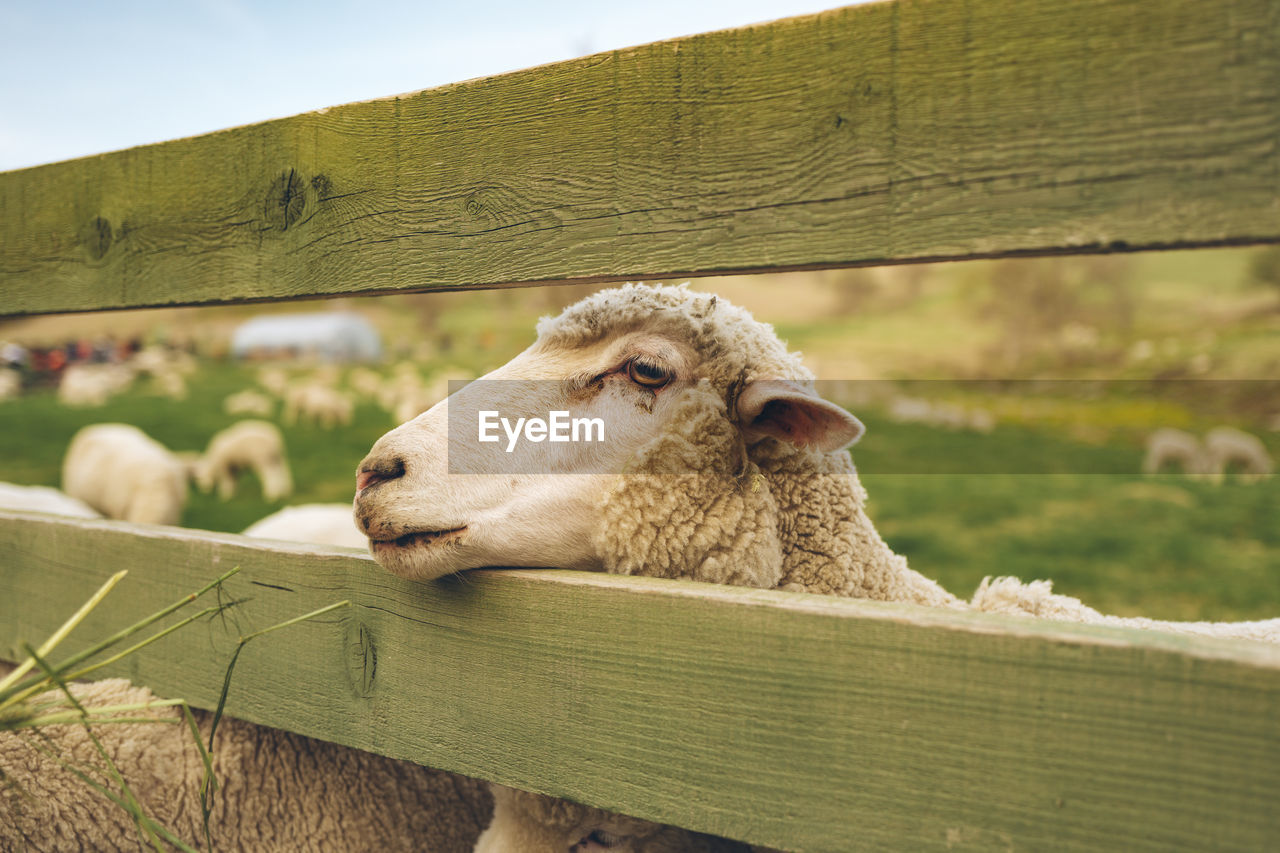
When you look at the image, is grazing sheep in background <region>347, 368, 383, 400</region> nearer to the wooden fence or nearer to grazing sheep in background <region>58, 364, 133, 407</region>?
grazing sheep in background <region>58, 364, 133, 407</region>

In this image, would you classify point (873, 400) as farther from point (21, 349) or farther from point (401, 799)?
point (21, 349)

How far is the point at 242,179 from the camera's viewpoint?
1416 mm

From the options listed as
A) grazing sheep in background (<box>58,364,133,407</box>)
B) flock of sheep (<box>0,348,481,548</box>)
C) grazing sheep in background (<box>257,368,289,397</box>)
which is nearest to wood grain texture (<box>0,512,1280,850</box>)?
flock of sheep (<box>0,348,481,548</box>)

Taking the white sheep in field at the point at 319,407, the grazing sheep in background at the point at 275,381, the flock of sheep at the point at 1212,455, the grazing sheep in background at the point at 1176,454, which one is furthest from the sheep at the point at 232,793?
the grazing sheep in background at the point at 275,381

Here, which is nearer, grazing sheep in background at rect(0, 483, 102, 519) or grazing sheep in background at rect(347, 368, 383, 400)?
grazing sheep in background at rect(0, 483, 102, 519)

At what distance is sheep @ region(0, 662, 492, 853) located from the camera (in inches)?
55.9

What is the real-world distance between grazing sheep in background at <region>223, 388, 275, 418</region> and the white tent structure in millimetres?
6166

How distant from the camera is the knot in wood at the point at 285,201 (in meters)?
1.36

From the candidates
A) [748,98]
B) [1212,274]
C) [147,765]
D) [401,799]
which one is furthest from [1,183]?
[1212,274]

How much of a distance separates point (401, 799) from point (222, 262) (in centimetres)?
116

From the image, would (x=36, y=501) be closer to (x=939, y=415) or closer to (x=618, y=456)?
(x=618, y=456)

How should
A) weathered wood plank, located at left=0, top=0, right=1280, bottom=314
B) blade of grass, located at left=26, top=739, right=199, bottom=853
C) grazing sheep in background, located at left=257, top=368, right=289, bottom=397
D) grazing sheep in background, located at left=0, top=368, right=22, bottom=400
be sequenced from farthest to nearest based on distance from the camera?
1. grazing sheep in background, located at left=0, top=368, right=22, bottom=400
2. grazing sheep in background, located at left=257, top=368, right=289, bottom=397
3. blade of grass, located at left=26, top=739, right=199, bottom=853
4. weathered wood plank, located at left=0, top=0, right=1280, bottom=314

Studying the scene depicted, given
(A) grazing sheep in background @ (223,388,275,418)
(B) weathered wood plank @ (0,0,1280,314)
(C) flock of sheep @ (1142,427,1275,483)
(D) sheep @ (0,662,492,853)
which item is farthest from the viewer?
(A) grazing sheep in background @ (223,388,275,418)

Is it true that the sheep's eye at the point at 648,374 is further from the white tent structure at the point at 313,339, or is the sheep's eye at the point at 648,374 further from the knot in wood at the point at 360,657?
the white tent structure at the point at 313,339
